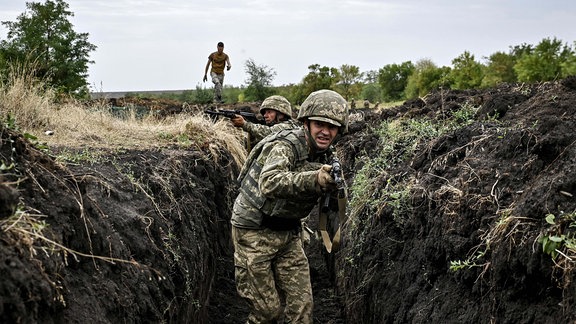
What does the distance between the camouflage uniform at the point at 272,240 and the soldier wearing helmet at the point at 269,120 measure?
291cm

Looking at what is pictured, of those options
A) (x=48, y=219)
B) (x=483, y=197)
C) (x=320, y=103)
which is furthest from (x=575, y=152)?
(x=48, y=219)

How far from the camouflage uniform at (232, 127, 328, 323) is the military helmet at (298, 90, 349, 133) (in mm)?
257

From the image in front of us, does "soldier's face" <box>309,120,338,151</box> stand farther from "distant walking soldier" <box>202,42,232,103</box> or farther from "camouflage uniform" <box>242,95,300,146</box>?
"distant walking soldier" <box>202,42,232,103</box>

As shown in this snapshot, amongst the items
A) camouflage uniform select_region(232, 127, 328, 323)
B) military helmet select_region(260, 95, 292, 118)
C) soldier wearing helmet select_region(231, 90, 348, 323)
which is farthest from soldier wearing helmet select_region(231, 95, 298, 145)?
camouflage uniform select_region(232, 127, 328, 323)

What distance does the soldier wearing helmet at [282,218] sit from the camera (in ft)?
17.3

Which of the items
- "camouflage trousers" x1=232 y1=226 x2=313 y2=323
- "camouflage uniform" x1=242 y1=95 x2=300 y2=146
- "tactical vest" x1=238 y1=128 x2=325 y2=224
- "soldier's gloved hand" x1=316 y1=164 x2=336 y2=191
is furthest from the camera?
"camouflage uniform" x1=242 y1=95 x2=300 y2=146

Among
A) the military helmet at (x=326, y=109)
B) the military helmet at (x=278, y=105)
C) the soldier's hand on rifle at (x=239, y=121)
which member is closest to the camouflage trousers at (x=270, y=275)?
the military helmet at (x=326, y=109)

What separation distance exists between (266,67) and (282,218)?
80.7 feet

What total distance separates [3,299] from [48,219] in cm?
102

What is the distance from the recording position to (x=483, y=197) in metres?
4.29

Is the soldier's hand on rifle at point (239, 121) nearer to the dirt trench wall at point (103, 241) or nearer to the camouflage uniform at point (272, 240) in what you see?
the dirt trench wall at point (103, 241)

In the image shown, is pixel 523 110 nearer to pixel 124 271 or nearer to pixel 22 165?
pixel 124 271

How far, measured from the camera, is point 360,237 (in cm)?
645

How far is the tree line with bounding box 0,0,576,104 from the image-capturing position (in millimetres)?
13628
